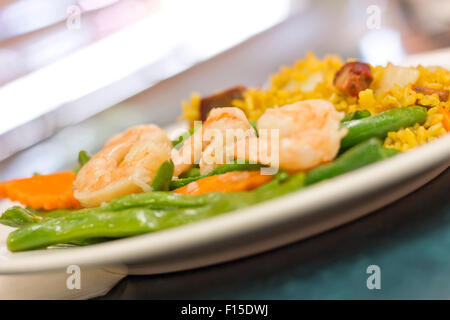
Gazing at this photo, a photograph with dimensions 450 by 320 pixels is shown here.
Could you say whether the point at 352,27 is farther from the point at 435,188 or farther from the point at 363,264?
the point at 363,264

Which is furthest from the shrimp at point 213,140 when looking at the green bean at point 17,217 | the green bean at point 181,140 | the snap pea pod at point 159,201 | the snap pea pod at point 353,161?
the green bean at point 17,217

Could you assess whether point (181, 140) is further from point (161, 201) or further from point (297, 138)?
point (297, 138)

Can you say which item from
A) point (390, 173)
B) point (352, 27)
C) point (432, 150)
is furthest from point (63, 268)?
point (352, 27)

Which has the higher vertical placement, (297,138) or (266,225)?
(297,138)

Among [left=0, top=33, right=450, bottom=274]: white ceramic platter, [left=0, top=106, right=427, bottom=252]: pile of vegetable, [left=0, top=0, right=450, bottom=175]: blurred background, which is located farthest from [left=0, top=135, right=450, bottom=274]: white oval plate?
[left=0, top=0, right=450, bottom=175]: blurred background

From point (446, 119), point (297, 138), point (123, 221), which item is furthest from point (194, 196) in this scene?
point (446, 119)

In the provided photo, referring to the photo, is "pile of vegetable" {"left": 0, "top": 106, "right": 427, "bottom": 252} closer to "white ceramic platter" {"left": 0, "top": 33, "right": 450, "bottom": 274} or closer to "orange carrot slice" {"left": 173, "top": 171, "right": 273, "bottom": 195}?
"orange carrot slice" {"left": 173, "top": 171, "right": 273, "bottom": 195}

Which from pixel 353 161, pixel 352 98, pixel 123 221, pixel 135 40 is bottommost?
pixel 123 221

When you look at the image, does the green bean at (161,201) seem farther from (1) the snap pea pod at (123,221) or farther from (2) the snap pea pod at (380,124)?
(2) the snap pea pod at (380,124)
